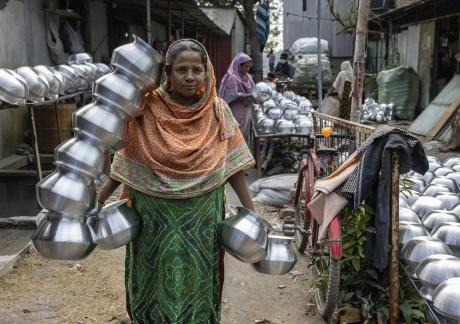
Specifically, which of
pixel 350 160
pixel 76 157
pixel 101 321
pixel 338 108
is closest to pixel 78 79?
pixel 101 321

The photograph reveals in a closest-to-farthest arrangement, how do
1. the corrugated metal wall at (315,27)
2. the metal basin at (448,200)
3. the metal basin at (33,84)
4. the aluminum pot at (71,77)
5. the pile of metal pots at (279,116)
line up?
1. the metal basin at (448,200)
2. the metal basin at (33,84)
3. the aluminum pot at (71,77)
4. the pile of metal pots at (279,116)
5. the corrugated metal wall at (315,27)

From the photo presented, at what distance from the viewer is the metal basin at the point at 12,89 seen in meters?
4.68

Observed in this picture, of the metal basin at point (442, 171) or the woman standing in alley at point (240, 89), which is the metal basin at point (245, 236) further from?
the woman standing in alley at point (240, 89)

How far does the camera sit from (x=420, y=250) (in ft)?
9.20

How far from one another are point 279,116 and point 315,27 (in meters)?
17.7

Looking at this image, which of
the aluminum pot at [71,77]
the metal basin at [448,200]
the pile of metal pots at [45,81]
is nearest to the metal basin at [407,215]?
the metal basin at [448,200]

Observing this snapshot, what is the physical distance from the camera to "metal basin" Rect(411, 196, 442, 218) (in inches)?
141

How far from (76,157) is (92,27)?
359 inches

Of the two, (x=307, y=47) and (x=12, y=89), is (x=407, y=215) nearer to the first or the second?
(x=12, y=89)

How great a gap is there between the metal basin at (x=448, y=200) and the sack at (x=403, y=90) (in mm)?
10805

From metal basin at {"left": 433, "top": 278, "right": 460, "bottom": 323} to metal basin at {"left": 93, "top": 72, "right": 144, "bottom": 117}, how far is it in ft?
4.92

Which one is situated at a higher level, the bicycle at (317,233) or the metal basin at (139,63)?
the metal basin at (139,63)

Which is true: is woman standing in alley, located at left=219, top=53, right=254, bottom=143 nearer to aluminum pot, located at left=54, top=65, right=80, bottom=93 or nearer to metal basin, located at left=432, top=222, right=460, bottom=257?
aluminum pot, located at left=54, top=65, right=80, bottom=93

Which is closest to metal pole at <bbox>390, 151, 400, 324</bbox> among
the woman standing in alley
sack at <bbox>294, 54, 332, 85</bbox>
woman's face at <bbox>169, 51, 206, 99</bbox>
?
woman's face at <bbox>169, 51, 206, 99</bbox>
